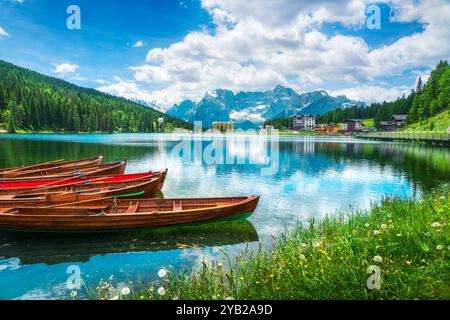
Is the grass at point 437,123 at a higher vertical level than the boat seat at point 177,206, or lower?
higher

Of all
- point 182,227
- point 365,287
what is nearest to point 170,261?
point 182,227

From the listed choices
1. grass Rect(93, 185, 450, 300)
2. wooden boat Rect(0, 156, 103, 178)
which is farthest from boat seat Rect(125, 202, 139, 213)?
wooden boat Rect(0, 156, 103, 178)

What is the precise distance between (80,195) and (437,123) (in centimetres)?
13507

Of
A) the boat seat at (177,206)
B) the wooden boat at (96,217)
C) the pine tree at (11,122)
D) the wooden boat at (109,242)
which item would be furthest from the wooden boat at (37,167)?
the pine tree at (11,122)

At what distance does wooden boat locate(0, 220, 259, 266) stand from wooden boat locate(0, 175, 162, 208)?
233cm

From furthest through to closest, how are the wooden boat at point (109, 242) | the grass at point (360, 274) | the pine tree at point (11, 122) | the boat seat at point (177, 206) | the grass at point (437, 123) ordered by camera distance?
the pine tree at point (11, 122)
the grass at point (437, 123)
the boat seat at point (177, 206)
the wooden boat at point (109, 242)
the grass at point (360, 274)

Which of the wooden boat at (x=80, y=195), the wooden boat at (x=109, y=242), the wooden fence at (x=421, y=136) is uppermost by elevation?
the wooden fence at (x=421, y=136)

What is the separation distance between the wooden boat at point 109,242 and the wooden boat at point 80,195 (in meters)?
2.33

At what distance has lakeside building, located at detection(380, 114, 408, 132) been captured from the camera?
17805cm

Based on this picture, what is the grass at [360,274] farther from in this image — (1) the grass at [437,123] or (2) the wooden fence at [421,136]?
(1) the grass at [437,123]

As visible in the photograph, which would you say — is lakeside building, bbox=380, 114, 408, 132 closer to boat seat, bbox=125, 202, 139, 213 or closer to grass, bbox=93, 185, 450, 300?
boat seat, bbox=125, 202, 139, 213

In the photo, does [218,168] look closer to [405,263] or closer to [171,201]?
[171,201]

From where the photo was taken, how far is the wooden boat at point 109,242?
49.0 feet
